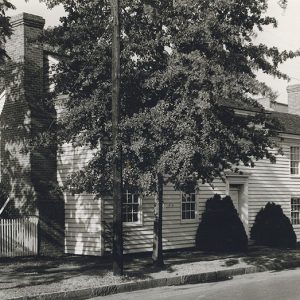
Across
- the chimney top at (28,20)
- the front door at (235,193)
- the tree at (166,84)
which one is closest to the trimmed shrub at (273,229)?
the front door at (235,193)

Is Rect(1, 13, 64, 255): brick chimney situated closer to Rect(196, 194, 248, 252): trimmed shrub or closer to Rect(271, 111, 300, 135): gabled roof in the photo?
Rect(196, 194, 248, 252): trimmed shrub

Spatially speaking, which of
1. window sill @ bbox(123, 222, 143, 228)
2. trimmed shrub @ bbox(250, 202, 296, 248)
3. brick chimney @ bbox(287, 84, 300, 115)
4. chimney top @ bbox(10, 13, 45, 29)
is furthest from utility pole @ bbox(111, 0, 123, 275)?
brick chimney @ bbox(287, 84, 300, 115)

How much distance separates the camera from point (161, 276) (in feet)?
43.5

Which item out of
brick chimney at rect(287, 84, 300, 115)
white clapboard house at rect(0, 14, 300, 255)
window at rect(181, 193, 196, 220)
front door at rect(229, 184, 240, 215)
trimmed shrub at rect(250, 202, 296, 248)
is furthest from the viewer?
brick chimney at rect(287, 84, 300, 115)

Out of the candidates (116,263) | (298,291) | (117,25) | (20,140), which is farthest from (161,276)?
(20,140)

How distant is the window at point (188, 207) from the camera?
20.8 m

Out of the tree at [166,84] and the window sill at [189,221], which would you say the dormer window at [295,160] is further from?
the tree at [166,84]

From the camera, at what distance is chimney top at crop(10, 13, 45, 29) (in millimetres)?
18891

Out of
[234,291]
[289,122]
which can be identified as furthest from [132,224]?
[289,122]

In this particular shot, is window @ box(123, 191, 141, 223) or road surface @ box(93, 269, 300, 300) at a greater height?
window @ box(123, 191, 141, 223)

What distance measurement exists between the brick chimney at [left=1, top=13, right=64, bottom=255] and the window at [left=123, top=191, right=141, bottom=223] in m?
2.28

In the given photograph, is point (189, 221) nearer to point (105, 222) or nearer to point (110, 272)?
point (105, 222)

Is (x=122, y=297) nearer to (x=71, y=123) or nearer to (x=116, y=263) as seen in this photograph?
(x=116, y=263)

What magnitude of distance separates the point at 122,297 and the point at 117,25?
636 cm
